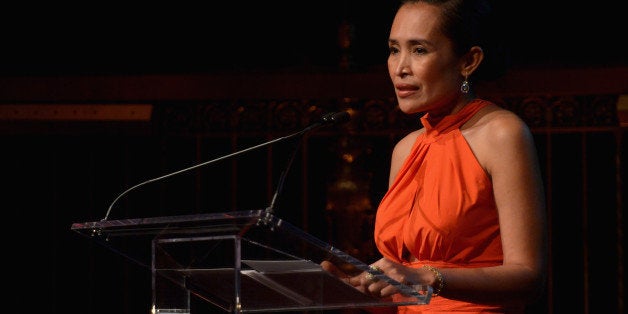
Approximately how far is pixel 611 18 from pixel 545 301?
1.18 m

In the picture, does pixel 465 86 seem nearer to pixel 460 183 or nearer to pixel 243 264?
pixel 460 183

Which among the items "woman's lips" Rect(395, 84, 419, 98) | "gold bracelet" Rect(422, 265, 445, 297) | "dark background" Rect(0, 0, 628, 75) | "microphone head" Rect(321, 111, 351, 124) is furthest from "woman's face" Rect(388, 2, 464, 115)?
"dark background" Rect(0, 0, 628, 75)

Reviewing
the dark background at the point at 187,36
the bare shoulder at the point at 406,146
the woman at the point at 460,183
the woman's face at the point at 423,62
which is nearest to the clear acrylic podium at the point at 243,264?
the woman at the point at 460,183

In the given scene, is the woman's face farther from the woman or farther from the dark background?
the dark background

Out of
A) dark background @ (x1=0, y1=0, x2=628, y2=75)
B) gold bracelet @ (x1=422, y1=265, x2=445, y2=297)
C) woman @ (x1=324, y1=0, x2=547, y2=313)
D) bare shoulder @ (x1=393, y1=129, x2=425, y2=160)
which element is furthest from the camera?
dark background @ (x1=0, y1=0, x2=628, y2=75)

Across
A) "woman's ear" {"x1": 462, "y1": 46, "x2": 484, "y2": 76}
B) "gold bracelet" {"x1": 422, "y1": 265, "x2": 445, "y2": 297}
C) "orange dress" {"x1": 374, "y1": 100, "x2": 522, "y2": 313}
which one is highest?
"woman's ear" {"x1": 462, "y1": 46, "x2": 484, "y2": 76}

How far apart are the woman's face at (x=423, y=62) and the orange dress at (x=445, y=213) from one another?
0.24 feet

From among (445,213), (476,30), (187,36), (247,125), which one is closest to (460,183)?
(445,213)

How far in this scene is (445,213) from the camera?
75.7 inches

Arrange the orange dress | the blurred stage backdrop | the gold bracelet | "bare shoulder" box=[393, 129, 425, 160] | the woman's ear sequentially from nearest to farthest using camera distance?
the gold bracelet < the orange dress < the woman's ear < "bare shoulder" box=[393, 129, 425, 160] < the blurred stage backdrop

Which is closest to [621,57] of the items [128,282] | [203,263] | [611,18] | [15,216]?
[611,18]

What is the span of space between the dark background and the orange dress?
7.06ft

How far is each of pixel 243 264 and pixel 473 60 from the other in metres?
0.69

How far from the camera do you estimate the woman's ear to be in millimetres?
2020
